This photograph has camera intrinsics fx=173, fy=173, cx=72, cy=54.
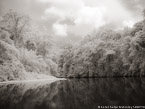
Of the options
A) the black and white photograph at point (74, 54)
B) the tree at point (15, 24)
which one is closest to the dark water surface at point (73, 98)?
the black and white photograph at point (74, 54)

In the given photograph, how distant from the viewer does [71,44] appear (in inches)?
1863

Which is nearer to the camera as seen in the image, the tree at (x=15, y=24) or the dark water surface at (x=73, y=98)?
the dark water surface at (x=73, y=98)

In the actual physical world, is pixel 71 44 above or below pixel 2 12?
below

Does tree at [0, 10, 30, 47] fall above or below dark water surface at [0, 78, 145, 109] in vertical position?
above

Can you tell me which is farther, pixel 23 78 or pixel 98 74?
pixel 98 74

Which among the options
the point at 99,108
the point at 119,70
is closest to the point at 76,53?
the point at 119,70

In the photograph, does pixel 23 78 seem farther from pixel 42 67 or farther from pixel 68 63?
pixel 68 63

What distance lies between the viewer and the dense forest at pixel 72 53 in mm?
23484

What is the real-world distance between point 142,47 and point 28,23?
20463 millimetres

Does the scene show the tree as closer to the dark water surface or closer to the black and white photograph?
the black and white photograph

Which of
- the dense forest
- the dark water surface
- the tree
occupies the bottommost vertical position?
the dark water surface

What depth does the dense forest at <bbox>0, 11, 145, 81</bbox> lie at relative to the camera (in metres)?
23.5

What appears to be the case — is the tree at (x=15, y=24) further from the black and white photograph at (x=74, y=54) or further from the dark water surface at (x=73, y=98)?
the dark water surface at (x=73, y=98)

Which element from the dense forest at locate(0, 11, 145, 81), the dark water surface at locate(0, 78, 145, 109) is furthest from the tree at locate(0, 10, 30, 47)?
the dark water surface at locate(0, 78, 145, 109)
